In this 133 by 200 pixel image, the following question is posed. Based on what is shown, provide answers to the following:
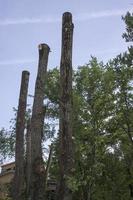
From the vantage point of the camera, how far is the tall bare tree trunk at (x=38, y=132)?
11.5m

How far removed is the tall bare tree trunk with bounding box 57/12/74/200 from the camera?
991cm

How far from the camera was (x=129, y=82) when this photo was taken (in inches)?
1006

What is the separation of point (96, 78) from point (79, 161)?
6.36m

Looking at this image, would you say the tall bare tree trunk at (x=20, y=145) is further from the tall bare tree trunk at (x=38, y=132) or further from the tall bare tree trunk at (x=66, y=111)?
the tall bare tree trunk at (x=66, y=111)

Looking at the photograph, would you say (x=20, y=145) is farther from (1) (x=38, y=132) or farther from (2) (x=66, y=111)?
(2) (x=66, y=111)

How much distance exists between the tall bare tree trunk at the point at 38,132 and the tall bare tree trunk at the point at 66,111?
1.64 metres

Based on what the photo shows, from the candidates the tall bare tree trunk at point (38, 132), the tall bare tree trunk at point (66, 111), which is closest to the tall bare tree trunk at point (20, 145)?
the tall bare tree trunk at point (38, 132)

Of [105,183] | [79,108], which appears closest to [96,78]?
[79,108]

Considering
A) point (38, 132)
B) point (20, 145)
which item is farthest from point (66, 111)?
point (20, 145)

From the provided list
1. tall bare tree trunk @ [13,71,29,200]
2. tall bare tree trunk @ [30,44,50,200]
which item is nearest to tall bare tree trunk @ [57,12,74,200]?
tall bare tree trunk @ [30,44,50,200]

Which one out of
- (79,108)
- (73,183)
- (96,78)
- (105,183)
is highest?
(96,78)

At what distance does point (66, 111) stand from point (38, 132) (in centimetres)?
219

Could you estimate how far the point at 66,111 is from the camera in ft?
35.8

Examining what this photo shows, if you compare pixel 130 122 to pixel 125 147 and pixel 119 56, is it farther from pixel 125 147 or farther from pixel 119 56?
pixel 119 56
